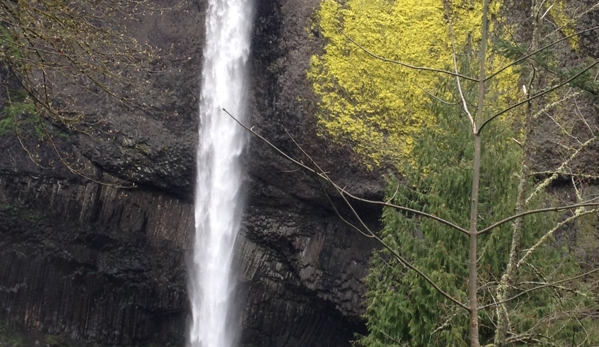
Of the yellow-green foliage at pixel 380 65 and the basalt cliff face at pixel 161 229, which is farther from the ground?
the yellow-green foliage at pixel 380 65

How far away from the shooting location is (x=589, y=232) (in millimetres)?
9883

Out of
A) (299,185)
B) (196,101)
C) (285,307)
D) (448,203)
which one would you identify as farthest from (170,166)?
(448,203)

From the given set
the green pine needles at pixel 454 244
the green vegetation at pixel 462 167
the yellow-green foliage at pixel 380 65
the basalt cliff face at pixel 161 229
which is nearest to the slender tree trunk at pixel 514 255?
the green vegetation at pixel 462 167

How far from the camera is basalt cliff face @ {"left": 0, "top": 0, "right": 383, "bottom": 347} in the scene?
42.7ft

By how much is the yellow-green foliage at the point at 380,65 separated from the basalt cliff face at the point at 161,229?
624 millimetres

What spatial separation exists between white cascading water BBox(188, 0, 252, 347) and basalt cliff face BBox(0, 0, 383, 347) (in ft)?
0.69

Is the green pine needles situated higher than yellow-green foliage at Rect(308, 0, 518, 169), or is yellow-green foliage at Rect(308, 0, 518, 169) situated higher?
yellow-green foliage at Rect(308, 0, 518, 169)

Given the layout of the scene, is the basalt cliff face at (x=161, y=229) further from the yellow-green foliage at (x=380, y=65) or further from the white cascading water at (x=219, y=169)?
the yellow-green foliage at (x=380, y=65)

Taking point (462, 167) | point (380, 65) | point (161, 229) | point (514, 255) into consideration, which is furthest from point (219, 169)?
point (514, 255)

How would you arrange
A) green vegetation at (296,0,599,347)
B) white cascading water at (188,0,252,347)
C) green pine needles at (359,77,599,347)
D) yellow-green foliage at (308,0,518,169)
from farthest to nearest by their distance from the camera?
white cascading water at (188,0,252,347) < yellow-green foliage at (308,0,518,169) < green pine needles at (359,77,599,347) < green vegetation at (296,0,599,347)

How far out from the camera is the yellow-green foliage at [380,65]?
40.9 ft

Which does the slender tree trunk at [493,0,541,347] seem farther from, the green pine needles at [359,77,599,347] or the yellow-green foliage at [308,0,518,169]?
the yellow-green foliage at [308,0,518,169]

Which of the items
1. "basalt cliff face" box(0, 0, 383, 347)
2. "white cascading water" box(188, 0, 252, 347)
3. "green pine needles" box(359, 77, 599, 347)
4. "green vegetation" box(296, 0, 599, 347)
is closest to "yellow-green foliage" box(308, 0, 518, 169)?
"green vegetation" box(296, 0, 599, 347)

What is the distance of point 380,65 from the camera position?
41.5 feet
